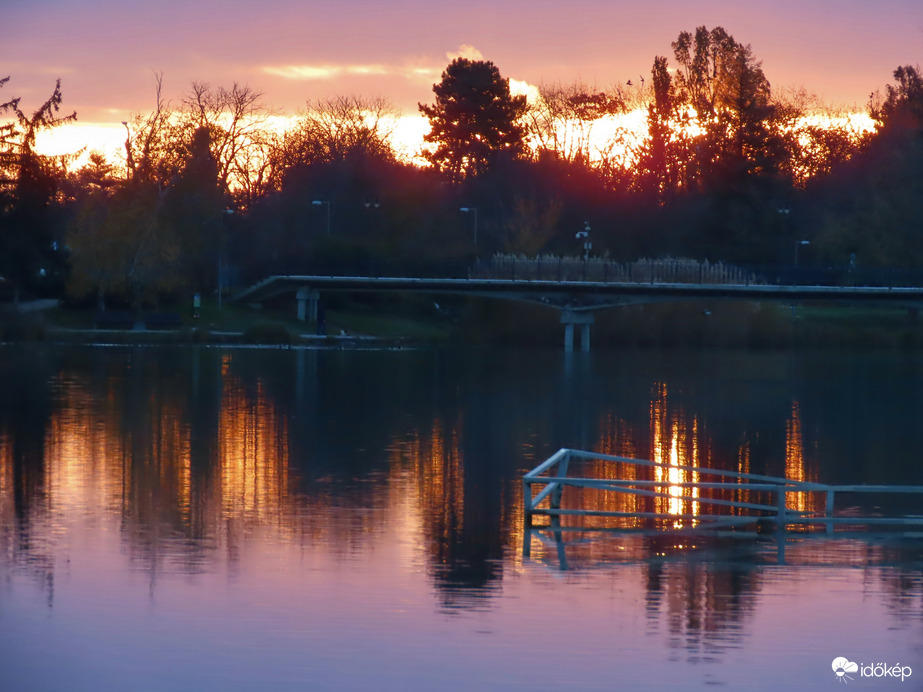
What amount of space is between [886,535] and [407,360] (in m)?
40.8

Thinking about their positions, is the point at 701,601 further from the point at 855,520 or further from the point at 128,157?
the point at 128,157

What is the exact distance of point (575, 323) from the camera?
230 feet

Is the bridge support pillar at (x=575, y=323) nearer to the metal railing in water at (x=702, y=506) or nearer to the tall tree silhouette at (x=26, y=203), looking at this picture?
the tall tree silhouette at (x=26, y=203)

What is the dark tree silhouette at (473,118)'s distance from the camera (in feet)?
319

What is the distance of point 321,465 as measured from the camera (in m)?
22.0

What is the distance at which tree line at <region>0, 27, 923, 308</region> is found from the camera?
6838cm

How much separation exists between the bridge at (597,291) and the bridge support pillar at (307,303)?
168 centimetres

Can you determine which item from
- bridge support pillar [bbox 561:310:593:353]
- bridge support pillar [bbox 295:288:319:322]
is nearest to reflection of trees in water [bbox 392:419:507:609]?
bridge support pillar [bbox 561:310:593:353]

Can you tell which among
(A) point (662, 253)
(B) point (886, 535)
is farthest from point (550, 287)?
(B) point (886, 535)

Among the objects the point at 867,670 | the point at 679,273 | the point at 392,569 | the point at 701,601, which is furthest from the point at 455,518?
the point at 679,273

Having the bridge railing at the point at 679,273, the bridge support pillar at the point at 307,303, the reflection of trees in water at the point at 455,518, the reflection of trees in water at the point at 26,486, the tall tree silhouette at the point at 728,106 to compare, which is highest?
the tall tree silhouette at the point at 728,106

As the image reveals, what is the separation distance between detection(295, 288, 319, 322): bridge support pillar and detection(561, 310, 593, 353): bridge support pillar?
15903 millimetres

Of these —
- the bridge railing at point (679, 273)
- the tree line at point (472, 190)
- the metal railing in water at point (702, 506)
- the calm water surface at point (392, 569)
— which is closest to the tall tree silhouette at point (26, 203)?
the tree line at point (472, 190)

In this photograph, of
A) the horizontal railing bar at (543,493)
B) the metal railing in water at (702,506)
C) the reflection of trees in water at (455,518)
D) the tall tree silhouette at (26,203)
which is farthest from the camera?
the tall tree silhouette at (26,203)
